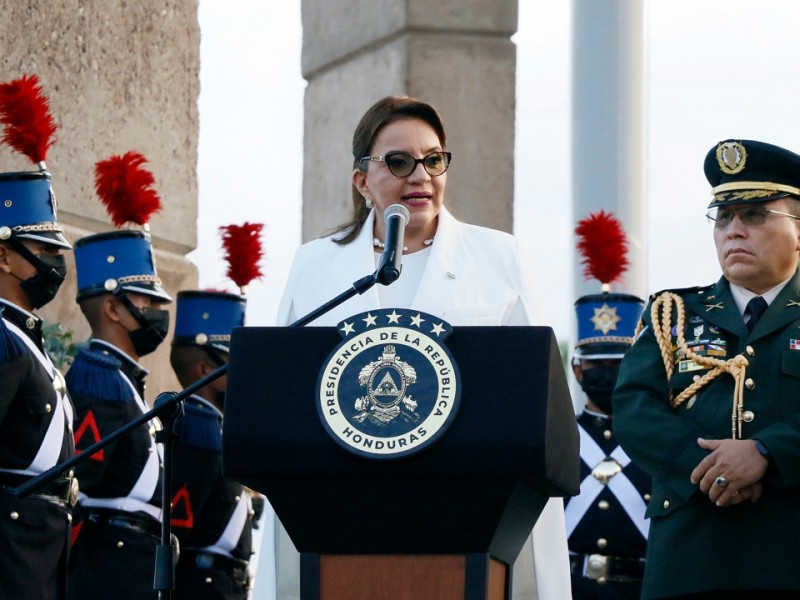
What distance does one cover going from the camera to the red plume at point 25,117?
18.7 feet

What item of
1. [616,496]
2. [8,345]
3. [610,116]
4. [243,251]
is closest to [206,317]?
[243,251]

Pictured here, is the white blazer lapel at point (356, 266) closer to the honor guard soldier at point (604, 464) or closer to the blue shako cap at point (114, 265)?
the honor guard soldier at point (604, 464)

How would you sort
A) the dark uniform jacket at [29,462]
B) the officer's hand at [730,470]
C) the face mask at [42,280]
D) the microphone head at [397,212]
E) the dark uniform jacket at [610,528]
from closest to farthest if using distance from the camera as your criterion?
the microphone head at [397,212] < the officer's hand at [730,470] < the dark uniform jacket at [29,462] < the face mask at [42,280] < the dark uniform jacket at [610,528]

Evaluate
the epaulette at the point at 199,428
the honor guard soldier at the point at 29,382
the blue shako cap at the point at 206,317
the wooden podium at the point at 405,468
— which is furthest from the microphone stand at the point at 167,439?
the blue shako cap at the point at 206,317

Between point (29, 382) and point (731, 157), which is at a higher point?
point (731, 157)

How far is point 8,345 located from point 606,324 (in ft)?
9.72

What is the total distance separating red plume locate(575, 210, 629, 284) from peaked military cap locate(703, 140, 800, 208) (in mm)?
2704

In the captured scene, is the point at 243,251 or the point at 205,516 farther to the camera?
the point at 243,251

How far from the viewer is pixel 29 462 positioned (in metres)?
5.17

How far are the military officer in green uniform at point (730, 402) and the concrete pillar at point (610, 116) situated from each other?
4366 mm

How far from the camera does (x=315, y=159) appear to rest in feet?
24.0

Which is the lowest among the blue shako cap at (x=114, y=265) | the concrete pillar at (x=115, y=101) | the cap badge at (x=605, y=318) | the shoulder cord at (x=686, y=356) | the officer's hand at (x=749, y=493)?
the officer's hand at (x=749, y=493)

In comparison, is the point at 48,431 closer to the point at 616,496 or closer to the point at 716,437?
the point at 716,437

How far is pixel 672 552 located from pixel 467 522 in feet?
3.64
